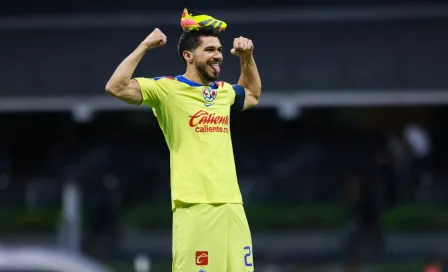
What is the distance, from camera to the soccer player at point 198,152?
725cm

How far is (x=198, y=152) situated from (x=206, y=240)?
0.50 meters

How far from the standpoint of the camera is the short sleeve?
7.30m

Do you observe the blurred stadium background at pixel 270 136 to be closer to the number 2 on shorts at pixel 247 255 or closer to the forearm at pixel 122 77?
the number 2 on shorts at pixel 247 255

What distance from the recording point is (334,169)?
19.0 m

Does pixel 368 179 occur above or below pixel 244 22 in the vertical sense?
below

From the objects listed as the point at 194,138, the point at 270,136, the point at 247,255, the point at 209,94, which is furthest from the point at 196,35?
the point at 270,136

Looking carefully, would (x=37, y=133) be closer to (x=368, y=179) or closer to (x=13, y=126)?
(x=13, y=126)

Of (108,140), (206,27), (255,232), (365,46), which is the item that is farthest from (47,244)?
(206,27)

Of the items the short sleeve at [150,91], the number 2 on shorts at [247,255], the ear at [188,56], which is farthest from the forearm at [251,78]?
the number 2 on shorts at [247,255]

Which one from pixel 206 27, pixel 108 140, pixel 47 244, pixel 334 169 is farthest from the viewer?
pixel 108 140

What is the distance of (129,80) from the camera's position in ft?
23.7

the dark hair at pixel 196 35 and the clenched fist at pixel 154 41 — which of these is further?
the dark hair at pixel 196 35

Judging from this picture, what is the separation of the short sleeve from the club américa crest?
0.25m

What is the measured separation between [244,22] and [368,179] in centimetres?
338
